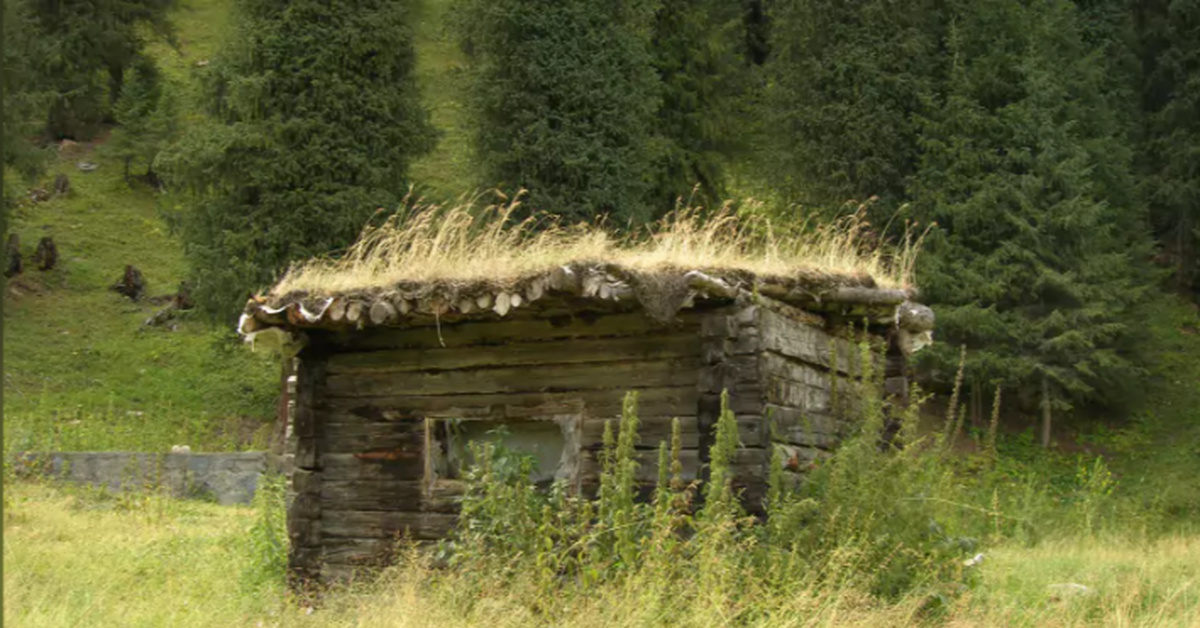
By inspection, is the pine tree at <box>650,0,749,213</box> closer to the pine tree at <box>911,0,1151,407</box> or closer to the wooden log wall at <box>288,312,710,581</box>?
the pine tree at <box>911,0,1151,407</box>

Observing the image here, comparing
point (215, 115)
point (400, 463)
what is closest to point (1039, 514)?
point (400, 463)

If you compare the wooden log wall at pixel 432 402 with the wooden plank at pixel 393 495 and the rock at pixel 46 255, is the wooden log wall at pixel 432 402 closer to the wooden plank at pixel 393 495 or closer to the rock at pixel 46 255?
the wooden plank at pixel 393 495

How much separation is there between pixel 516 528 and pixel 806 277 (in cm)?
287

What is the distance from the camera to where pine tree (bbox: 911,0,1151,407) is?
2331 cm

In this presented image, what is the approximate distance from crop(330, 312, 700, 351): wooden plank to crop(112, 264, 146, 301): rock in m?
21.6

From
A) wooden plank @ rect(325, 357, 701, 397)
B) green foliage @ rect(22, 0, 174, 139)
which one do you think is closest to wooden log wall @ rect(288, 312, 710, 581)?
wooden plank @ rect(325, 357, 701, 397)

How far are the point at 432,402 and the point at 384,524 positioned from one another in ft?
3.47

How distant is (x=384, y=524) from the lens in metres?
9.57

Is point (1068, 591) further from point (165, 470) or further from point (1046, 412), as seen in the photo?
point (1046, 412)

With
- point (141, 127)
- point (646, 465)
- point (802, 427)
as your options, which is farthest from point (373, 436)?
point (141, 127)

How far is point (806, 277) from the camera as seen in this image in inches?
352

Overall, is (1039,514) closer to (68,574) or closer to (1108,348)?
(1108,348)

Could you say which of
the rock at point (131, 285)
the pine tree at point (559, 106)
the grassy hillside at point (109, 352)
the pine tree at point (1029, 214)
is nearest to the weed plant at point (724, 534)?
the grassy hillside at point (109, 352)

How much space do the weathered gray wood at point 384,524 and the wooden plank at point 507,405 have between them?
2.50ft
